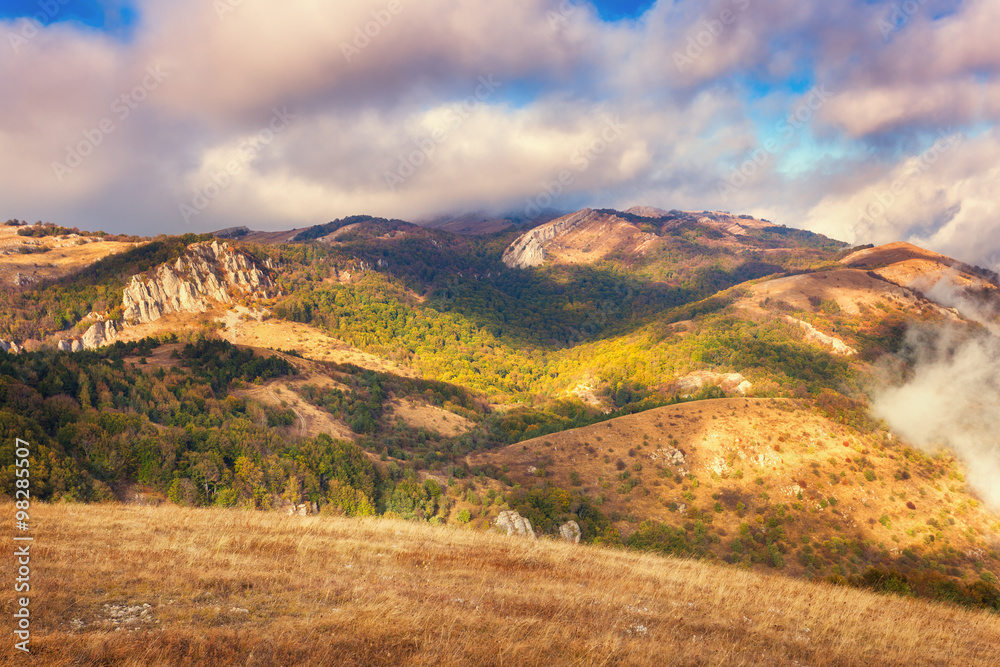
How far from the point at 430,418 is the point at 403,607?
9161cm

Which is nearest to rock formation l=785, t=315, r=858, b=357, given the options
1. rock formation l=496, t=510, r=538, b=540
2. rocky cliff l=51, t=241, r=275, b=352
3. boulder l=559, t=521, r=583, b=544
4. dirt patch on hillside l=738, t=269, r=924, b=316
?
dirt patch on hillside l=738, t=269, r=924, b=316

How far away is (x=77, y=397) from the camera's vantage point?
43062 millimetres

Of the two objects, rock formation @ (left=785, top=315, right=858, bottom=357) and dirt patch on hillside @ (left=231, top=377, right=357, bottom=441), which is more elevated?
rock formation @ (left=785, top=315, right=858, bottom=357)

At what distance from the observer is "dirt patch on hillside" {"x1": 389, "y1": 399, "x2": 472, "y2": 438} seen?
9281 cm

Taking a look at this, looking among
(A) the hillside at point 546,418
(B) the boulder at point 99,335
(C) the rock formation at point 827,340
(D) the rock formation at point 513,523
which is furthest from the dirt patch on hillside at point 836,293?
(B) the boulder at point 99,335

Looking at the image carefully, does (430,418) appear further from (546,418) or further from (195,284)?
(195,284)

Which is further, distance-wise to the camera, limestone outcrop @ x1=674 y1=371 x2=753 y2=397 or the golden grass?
limestone outcrop @ x1=674 y1=371 x2=753 y2=397

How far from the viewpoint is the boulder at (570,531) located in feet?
168

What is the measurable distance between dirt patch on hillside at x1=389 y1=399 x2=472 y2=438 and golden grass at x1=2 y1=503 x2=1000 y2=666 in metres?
77.9

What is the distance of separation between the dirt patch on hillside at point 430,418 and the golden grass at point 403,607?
77922 millimetres

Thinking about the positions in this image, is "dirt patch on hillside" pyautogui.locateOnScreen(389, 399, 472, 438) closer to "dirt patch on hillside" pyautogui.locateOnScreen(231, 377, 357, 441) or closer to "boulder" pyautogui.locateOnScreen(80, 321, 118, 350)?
"dirt patch on hillside" pyautogui.locateOnScreen(231, 377, 357, 441)

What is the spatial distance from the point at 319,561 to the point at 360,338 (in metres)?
163

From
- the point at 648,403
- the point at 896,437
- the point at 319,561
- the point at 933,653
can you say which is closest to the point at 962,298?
the point at 896,437

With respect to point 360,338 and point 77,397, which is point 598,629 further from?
point 360,338
